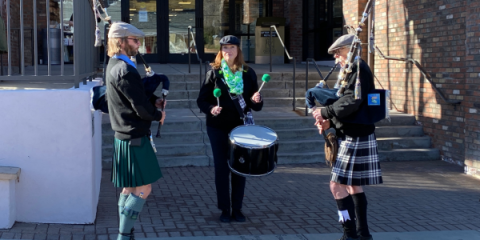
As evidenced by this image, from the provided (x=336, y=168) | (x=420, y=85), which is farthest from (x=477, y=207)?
(x=420, y=85)

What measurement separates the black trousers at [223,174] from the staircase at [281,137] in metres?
2.83

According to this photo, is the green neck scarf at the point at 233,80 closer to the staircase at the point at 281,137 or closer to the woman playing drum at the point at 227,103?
the woman playing drum at the point at 227,103

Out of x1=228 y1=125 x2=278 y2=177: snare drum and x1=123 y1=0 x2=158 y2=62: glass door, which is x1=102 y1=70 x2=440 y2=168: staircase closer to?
x1=228 y1=125 x2=278 y2=177: snare drum

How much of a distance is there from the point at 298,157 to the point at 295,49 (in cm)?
839

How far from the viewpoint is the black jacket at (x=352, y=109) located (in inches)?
166

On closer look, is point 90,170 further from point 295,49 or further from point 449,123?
point 295,49

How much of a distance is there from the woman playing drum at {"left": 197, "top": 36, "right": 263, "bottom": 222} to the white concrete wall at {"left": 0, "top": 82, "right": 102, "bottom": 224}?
3.74 feet

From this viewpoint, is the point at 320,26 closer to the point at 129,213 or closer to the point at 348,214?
the point at 348,214

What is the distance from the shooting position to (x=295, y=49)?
1642cm

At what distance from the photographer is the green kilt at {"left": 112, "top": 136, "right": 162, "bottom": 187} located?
4.15m

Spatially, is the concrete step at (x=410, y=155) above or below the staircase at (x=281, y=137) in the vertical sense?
below

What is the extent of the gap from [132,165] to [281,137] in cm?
504

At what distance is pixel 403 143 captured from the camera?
911 centimetres

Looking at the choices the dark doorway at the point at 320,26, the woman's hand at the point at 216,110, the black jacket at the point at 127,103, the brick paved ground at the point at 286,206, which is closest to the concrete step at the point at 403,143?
the brick paved ground at the point at 286,206
